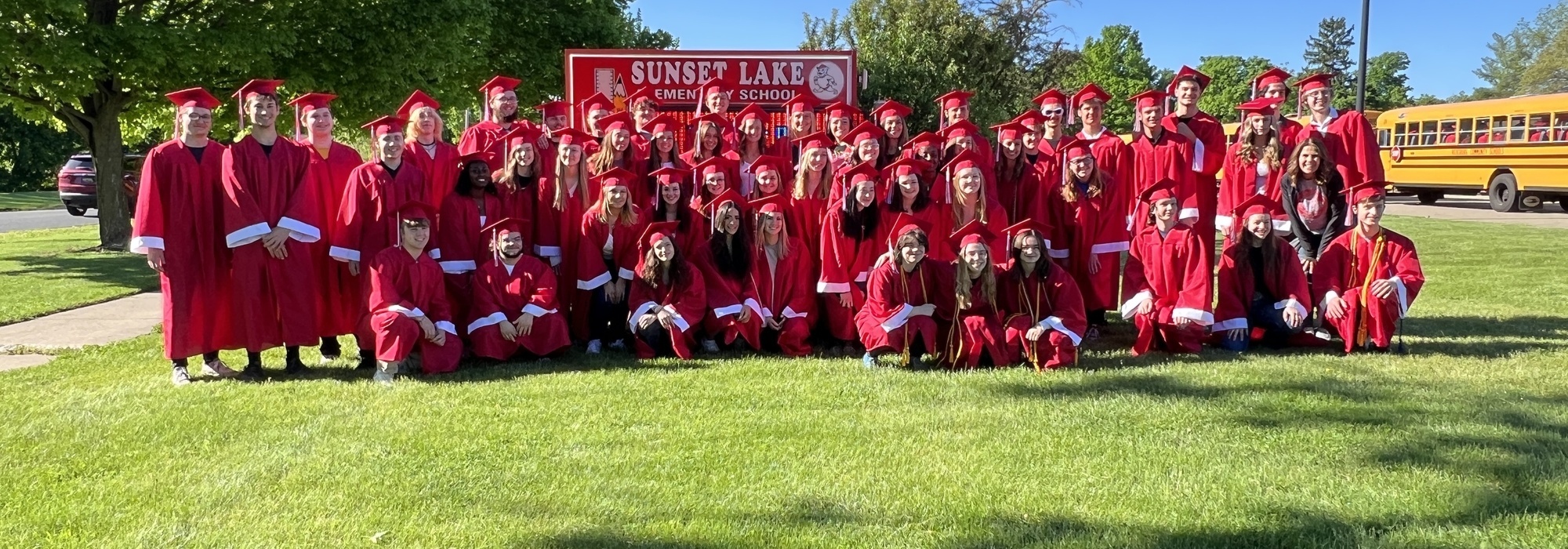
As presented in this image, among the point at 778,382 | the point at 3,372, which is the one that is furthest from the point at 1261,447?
the point at 3,372

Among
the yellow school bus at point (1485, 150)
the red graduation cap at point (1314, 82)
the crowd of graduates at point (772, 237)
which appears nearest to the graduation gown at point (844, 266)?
the crowd of graduates at point (772, 237)

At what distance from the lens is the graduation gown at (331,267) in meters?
6.27

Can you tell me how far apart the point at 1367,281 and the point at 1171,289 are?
3.78 ft

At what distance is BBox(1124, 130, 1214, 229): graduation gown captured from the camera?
697 centimetres

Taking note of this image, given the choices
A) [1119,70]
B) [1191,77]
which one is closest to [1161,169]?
[1191,77]

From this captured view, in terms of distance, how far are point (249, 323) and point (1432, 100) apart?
91583 mm

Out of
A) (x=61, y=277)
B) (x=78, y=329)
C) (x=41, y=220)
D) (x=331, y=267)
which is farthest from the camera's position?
(x=41, y=220)

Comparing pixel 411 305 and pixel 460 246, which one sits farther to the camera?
pixel 460 246

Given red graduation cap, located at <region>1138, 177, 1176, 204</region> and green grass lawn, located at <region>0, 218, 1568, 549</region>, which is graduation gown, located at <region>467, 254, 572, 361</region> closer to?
green grass lawn, located at <region>0, 218, 1568, 549</region>

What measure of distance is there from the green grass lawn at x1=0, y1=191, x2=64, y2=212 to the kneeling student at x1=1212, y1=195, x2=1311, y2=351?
1284 inches

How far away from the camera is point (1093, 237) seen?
7.01 metres

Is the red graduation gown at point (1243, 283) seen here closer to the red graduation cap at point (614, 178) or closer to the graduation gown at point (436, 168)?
the red graduation cap at point (614, 178)

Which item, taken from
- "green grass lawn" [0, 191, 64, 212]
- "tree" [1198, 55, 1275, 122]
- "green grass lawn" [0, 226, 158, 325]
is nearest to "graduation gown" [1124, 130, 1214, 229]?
"green grass lawn" [0, 226, 158, 325]

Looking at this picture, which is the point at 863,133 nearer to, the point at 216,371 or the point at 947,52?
the point at 216,371
